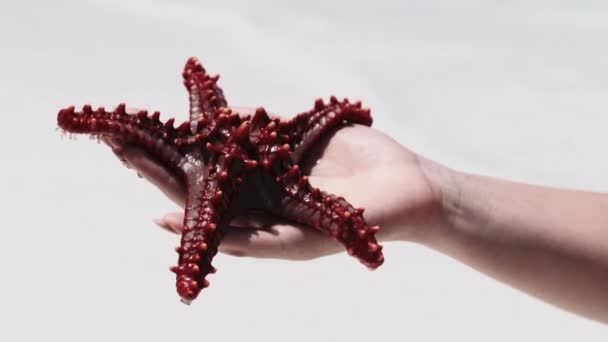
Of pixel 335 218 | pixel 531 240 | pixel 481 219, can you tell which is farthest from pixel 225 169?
pixel 531 240

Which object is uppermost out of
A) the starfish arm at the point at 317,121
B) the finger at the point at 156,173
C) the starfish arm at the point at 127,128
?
the starfish arm at the point at 317,121

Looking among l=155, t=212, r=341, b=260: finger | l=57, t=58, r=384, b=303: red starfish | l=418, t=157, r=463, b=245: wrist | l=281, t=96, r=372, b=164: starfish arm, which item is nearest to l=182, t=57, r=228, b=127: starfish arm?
l=57, t=58, r=384, b=303: red starfish

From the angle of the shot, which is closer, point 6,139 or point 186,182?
point 186,182

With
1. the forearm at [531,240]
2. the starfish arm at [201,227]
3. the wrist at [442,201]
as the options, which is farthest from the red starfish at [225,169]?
the forearm at [531,240]

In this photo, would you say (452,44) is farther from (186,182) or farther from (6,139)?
(186,182)

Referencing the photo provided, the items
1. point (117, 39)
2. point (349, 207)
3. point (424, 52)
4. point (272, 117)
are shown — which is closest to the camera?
point (349, 207)

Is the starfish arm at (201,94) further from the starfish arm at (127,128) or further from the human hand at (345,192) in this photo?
the human hand at (345,192)

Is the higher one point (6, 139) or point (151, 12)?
point (151, 12)

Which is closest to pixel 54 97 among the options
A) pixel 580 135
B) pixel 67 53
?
pixel 67 53
